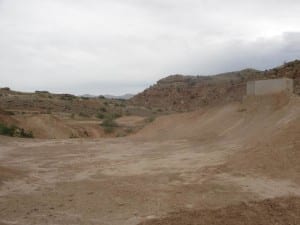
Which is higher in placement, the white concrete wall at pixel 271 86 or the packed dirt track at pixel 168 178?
the white concrete wall at pixel 271 86

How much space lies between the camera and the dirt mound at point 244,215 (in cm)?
775

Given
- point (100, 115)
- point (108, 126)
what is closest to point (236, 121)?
point (108, 126)

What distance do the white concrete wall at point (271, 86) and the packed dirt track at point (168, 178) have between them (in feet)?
2.15

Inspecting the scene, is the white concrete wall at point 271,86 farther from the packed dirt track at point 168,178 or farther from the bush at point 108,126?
the bush at point 108,126

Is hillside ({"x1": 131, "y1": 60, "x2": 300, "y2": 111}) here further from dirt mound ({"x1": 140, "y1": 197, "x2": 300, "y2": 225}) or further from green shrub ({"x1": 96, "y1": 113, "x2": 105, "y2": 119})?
dirt mound ({"x1": 140, "y1": 197, "x2": 300, "y2": 225})

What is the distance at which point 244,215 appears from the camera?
8.13m

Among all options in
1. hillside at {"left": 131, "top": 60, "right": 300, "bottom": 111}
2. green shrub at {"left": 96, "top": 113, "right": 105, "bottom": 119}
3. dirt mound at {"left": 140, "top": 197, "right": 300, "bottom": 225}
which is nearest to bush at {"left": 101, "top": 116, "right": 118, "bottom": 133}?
green shrub at {"left": 96, "top": 113, "right": 105, "bottom": 119}

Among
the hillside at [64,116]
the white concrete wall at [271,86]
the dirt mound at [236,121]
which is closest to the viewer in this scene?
the dirt mound at [236,121]

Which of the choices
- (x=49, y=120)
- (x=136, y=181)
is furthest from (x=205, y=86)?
(x=136, y=181)

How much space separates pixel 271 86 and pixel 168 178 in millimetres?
12286

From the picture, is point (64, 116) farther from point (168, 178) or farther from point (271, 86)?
point (168, 178)

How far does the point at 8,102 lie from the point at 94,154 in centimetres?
3408

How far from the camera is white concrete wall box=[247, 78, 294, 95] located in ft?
72.5

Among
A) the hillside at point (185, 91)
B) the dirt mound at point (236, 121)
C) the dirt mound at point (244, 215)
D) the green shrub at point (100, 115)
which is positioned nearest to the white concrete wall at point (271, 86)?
the dirt mound at point (236, 121)
